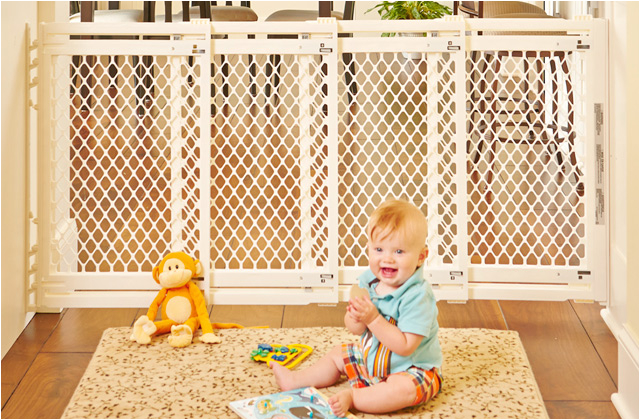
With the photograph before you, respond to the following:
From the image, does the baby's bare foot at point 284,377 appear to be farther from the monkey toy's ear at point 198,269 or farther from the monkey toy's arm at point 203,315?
the monkey toy's ear at point 198,269

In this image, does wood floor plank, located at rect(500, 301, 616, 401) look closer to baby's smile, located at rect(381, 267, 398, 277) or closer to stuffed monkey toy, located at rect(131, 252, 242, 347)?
baby's smile, located at rect(381, 267, 398, 277)

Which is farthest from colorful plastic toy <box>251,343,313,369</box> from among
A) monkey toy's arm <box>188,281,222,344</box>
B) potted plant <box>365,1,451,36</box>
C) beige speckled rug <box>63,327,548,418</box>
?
potted plant <box>365,1,451,36</box>

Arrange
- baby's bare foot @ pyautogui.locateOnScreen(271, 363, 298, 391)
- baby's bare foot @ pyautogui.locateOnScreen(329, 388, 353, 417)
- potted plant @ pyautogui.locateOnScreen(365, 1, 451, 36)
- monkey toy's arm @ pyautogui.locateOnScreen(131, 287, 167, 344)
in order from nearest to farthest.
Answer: baby's bare foot @ pyautogui.locateOnScreen(329, 388, 353, 417) → baby's bare foot @ pyautogui.locateOnScreen(271, 363, 298, 391) → monkey toy's arm @ pyautogui.locateOnScreen(131, 287, 167, 344) → potted plant @ pyautogui.locateOnScreen(365, 1, 451, 36)

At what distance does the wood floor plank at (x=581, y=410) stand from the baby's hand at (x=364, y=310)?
37 cm

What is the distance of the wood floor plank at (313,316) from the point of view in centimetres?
193

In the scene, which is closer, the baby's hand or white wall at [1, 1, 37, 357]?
the baby's hand

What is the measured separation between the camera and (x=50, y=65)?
192 cm

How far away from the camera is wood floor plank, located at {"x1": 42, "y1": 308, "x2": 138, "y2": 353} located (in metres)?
1.79

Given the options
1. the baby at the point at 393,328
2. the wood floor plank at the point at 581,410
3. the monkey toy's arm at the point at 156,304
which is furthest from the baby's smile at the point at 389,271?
the monkey toy's arm at the point at 156,304

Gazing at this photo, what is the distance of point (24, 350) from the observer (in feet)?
5.80

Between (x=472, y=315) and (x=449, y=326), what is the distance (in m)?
0.10

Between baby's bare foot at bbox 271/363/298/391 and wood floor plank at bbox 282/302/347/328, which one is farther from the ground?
wood floor plank at bbox 282/302/347/328

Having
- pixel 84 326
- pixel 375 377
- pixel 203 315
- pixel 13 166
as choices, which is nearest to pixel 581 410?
pixel 375 377

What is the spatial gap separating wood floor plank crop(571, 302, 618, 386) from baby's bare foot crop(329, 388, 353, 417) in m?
0.56
